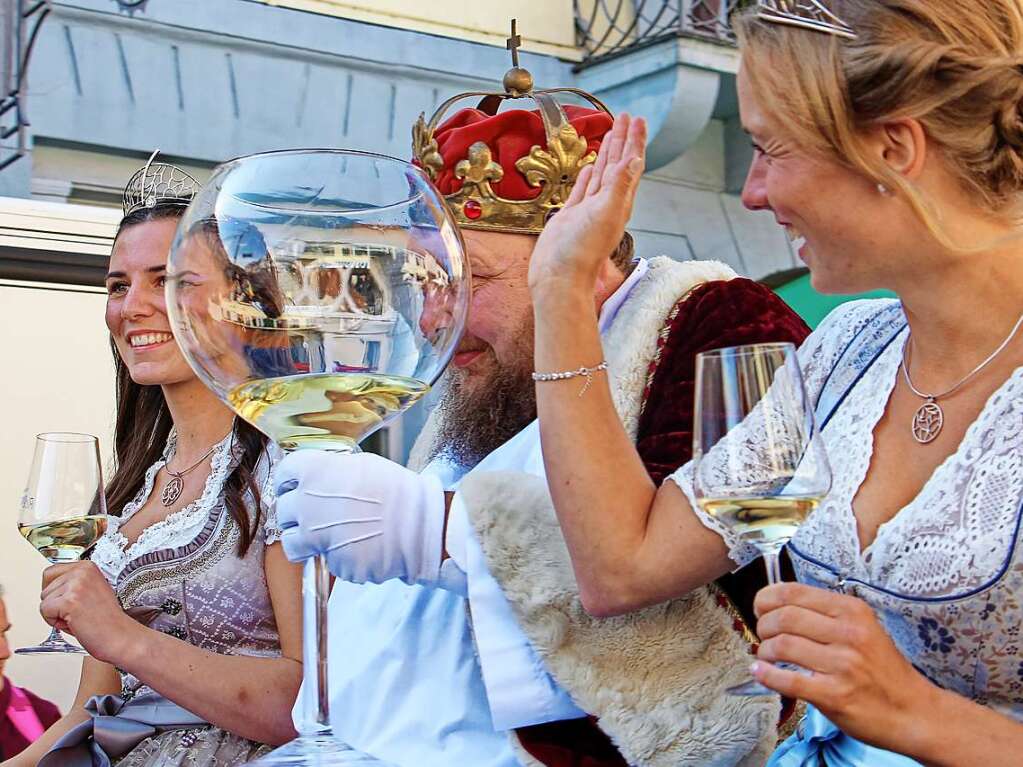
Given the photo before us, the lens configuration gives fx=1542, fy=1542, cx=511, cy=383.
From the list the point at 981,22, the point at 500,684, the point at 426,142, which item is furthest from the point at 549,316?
the point at 426,142

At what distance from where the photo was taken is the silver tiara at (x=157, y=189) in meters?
2.71

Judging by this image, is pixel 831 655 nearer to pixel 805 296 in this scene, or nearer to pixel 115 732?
pixel 115 732

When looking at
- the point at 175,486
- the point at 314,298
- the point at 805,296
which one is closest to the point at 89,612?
the point at 175,486

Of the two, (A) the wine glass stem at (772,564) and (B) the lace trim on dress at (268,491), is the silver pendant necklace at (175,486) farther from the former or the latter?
(A) the wine glass stem at (772,564)

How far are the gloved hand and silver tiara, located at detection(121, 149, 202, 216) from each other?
112cm

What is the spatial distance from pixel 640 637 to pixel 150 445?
4.14 feet

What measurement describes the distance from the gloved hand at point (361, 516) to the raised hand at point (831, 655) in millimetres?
482

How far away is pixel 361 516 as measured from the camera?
5.47 feet

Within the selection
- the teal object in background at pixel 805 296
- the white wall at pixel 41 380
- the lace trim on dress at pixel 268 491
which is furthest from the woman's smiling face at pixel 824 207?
the teal object in background at pixel 805 296

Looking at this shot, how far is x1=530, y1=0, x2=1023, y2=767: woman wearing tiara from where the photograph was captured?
1.51 metres

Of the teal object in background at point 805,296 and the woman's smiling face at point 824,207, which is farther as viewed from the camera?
the teal object in background at point 805,296

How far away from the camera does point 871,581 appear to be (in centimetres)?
157

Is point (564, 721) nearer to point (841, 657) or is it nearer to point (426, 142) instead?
point (841, 657)

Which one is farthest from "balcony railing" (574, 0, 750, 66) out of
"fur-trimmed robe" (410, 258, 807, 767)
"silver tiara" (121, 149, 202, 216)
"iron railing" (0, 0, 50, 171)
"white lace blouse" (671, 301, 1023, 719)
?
"white lace blouse" (671, 301, 1023, 719)
